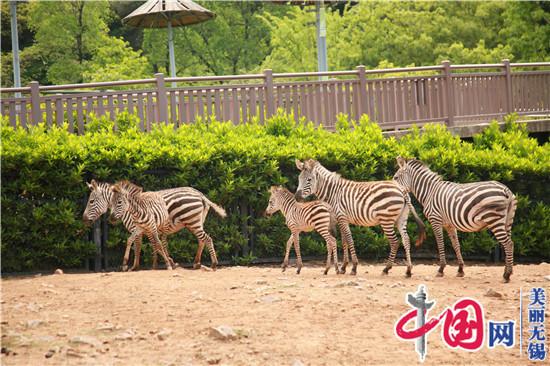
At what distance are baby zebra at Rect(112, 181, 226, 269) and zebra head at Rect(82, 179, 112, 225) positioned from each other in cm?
22

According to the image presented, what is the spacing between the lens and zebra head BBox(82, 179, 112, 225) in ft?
40.1

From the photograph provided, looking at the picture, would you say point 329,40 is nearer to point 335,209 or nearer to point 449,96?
point 449,96

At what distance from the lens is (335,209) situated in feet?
40.5

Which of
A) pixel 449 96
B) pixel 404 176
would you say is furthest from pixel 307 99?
pixel 404 176

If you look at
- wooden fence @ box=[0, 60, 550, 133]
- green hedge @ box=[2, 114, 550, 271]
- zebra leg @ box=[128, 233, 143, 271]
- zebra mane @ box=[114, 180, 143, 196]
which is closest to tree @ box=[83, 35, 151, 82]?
wooden fence @ box=[0, 60, 550, 133]

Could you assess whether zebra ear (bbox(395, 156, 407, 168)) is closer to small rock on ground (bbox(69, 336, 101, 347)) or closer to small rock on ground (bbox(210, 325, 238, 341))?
small rock on ground (bbox(210, 325, 238, 341))

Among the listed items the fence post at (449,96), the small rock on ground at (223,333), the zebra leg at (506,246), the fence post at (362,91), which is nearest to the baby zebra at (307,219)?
the zebra leg at (506,246)

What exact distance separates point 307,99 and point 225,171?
12.9 ft

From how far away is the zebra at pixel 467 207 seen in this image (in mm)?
12102

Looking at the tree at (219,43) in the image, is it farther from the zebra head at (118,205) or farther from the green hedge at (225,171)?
the zebra head at (118,205)

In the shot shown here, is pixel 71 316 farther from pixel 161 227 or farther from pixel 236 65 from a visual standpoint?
pixel 236 65

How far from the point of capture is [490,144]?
57.4ft

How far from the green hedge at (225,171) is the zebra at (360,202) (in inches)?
59.6

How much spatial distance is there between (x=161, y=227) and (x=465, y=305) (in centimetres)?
481
